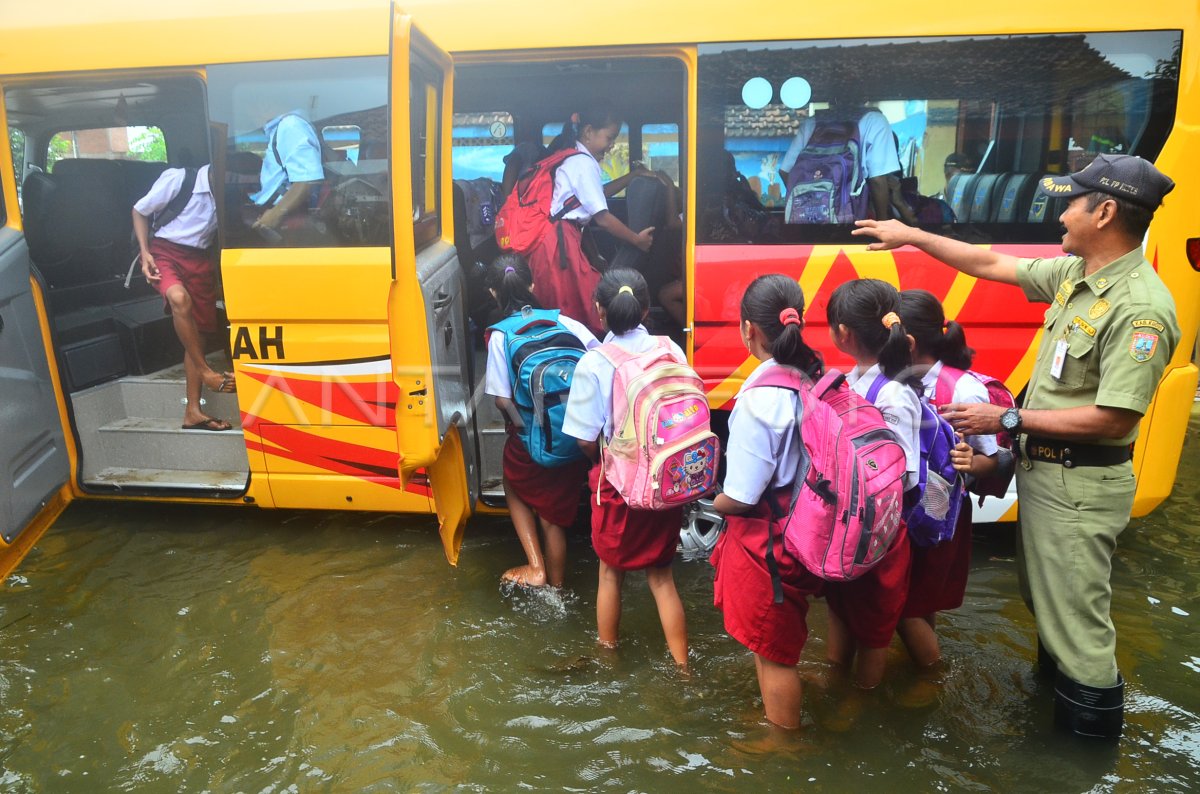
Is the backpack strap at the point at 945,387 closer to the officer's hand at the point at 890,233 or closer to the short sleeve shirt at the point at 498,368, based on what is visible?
the officer's hand at the point at 890,233

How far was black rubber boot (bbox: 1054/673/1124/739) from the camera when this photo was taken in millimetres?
2684

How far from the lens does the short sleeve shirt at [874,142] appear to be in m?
3.63

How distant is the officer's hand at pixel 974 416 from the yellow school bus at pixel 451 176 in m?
1.28

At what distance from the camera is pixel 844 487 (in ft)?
7.66

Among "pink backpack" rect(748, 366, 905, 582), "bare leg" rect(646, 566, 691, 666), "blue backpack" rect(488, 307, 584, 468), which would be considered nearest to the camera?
"pink backpack" rect(748, 366, 905, 582)

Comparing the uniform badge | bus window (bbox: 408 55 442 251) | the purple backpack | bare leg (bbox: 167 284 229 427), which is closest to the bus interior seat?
bare leg (bbox: 167 284 229 427)

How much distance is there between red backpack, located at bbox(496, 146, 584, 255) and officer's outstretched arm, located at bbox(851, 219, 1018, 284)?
69.8 inches

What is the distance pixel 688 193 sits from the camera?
374cm

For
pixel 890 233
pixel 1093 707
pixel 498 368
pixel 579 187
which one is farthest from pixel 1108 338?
pixel 579 187

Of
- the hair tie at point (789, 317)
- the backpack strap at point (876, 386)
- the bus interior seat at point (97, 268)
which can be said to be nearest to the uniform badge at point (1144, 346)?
the backpack strap at point (876, 386)

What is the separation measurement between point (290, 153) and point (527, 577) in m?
2.12

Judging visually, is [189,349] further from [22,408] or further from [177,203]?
[22,408]

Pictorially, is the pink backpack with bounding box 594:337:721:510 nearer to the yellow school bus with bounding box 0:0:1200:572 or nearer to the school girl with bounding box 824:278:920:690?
the school girl with bounding box 824:278:920:690

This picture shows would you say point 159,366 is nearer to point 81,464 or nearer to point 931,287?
point 81,464
